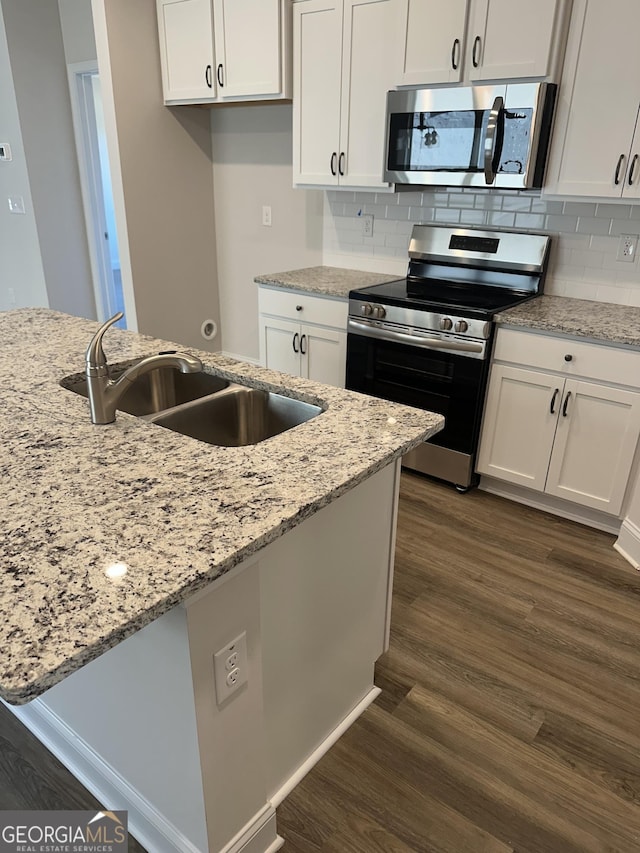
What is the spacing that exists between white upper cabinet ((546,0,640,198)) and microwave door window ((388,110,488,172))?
1.14 ft

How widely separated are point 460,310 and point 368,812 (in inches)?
77.9

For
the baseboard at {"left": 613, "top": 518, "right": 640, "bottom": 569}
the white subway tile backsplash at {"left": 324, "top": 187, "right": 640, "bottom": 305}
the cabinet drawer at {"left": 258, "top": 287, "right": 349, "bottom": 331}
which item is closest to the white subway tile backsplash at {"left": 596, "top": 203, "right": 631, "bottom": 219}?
the white subway tile backsplash at {"left": 324, "top": 187, "right": 640, "bottom": 305}

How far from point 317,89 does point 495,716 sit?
300cm

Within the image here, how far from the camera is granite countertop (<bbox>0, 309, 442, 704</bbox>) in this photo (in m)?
0.83

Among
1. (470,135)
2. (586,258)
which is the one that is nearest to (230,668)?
(470,135)

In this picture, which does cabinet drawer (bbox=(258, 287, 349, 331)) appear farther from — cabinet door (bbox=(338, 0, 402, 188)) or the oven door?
cabinet door (bbox=(338, 0, 402, 188))

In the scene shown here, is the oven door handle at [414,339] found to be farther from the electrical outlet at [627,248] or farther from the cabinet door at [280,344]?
the electrical outlet at [627,248]

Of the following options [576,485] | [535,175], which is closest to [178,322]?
[535,175]

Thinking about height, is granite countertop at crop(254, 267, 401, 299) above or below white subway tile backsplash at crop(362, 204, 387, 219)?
below

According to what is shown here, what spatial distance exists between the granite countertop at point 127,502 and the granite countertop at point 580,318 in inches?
49.0

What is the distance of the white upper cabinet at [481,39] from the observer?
7.95ft

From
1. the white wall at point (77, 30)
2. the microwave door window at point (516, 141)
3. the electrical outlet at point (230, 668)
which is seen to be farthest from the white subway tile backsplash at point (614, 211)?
the white wall at point (77, 30)

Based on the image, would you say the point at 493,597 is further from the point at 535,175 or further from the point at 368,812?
the point at 535,175

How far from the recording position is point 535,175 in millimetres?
2619
